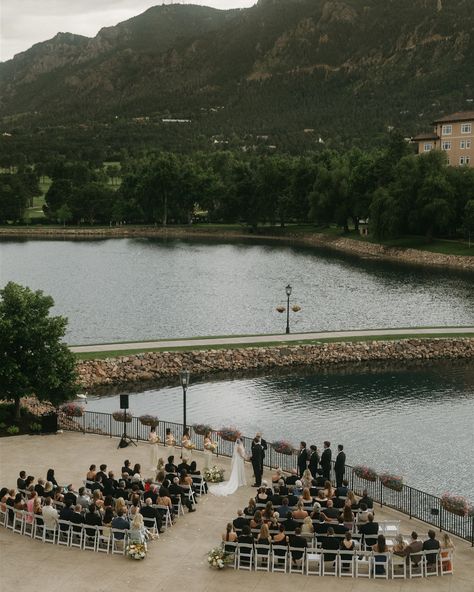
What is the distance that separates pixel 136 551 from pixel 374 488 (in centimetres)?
1114

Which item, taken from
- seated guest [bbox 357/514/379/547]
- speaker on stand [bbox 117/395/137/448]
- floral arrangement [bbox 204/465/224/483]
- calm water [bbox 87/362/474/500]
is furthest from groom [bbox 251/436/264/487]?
calm water [bbox 87/362/474/500]

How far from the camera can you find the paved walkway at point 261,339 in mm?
56062

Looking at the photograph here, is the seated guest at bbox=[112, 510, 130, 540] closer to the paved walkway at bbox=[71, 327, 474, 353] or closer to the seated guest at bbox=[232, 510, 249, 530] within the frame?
the seated guest at bbox=[232, 510, 249, 530]

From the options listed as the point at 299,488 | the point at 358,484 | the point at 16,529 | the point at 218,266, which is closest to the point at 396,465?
the point at 358,484

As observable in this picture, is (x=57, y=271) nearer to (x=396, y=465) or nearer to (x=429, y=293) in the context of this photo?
(x=429, y=293)

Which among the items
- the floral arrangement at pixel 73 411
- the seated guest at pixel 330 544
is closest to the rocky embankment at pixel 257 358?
the floral arrangement at pixel 73 411

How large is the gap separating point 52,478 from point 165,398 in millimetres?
20965

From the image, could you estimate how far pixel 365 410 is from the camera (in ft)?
151

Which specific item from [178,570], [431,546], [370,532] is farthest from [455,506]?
[178,570]

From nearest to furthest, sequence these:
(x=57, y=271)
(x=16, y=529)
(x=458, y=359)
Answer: (x=16, y=529), (x=458, y=359), (x=57, y=271)

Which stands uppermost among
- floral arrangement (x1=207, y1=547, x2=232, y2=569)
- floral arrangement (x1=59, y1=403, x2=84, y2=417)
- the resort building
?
the resort building

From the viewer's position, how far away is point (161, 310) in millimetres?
78688

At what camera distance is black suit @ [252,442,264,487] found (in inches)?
1140

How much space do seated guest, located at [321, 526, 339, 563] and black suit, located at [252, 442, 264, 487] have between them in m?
6.05
